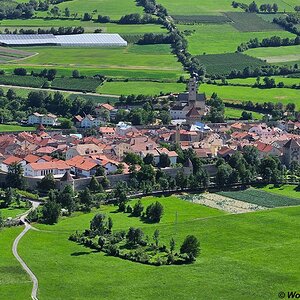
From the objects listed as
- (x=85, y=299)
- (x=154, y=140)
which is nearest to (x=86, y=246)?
(x=85, y=299)

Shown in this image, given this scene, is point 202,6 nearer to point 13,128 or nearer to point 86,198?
point 13,128

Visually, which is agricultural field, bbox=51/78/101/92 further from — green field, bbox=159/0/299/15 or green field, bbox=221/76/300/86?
green field, bbox=159/0/299/15

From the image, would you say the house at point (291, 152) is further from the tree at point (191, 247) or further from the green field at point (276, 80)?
the green field at point (276, 80)

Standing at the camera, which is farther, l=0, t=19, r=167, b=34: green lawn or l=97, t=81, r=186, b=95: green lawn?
l=0, t=19, r=167, b=34: green lawn

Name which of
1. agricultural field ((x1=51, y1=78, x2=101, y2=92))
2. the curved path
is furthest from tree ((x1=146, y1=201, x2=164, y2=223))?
agricultural field ((x1=51, y1=78, x2=101, y2=92))

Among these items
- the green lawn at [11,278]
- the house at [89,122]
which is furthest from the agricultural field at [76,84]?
the green lawn at [11,278]
